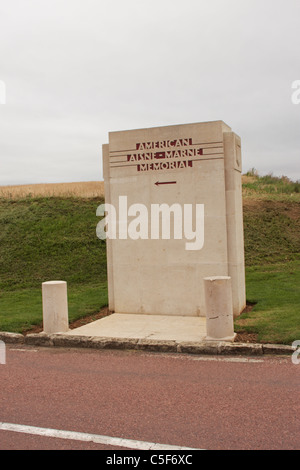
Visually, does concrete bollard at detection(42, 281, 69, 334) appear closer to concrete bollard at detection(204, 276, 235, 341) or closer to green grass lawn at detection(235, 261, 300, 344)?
concrete bollard at detection(204, 276, 235, 341)

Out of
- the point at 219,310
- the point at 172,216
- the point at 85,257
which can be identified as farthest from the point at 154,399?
the point at 85,257

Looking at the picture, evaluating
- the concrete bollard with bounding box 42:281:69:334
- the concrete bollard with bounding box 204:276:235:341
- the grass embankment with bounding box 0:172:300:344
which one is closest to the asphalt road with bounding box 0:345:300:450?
the concrete bollard with bounding box 204:276:235:341

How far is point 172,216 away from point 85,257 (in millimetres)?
8478

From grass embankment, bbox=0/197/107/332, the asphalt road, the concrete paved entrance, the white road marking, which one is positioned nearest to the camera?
the white road marking

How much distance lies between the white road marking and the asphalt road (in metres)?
0.06

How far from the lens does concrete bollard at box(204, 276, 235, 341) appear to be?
7.77 meters

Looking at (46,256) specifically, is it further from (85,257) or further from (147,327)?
(147,327)

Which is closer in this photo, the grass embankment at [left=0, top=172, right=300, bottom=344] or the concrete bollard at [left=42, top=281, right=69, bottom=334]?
the concrete bollard at [left=42, top=281, right=69, bottom=334]

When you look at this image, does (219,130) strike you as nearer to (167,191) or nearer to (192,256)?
(167,191)

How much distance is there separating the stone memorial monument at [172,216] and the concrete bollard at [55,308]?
2.09 metres

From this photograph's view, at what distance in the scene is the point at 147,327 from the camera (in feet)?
29.6

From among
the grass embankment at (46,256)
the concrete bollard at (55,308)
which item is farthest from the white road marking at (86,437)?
the grass embankment at (46,256)
